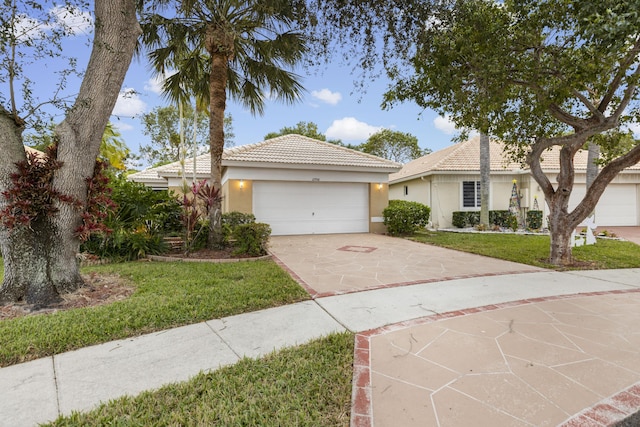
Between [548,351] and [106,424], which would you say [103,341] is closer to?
[106,424]

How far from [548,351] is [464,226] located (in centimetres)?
1398

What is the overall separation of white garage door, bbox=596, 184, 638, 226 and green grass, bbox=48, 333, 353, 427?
69.0 feet

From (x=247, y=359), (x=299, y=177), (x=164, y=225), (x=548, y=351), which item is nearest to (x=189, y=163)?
(x=299, y=177)

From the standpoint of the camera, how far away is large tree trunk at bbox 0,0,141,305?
459 centimetres

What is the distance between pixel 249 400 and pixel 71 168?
4.63 meters

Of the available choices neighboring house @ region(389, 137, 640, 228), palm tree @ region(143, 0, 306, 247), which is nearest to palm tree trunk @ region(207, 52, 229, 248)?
palm tree @ region(143, 0, 306, 247)

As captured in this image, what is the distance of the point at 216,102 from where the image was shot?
27.6 ft

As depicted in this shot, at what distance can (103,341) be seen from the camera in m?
3.49

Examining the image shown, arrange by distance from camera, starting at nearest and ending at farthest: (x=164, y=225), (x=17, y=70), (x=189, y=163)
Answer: (x=17, y=70) → (x=164, y=225) → (x=189, y=163)

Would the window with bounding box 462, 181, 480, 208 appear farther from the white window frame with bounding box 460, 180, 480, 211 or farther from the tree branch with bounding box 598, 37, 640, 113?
the tree branch with bounding box 598, 37, 640, 113

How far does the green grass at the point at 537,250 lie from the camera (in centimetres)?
768

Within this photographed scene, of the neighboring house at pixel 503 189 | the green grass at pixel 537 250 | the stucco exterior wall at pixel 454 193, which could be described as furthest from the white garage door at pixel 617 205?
the green grass at pixel 537 250

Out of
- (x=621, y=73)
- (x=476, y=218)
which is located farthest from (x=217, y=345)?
(x=476, y=218)

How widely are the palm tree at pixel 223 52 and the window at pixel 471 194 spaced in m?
11.3
